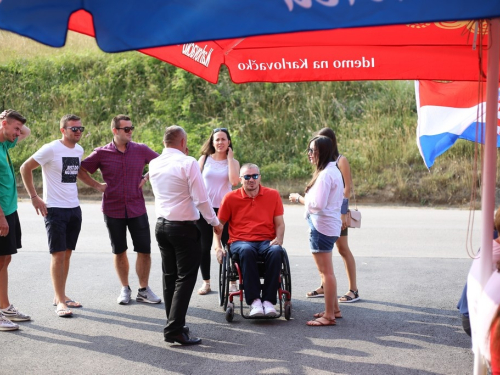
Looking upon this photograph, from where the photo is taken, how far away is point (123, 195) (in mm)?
7305

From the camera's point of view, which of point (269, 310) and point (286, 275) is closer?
point (269, 310)

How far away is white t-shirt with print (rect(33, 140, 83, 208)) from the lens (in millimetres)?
6879

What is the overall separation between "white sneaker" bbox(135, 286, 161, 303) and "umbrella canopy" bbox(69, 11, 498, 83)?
101 inches

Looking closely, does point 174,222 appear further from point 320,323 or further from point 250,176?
point 320,323

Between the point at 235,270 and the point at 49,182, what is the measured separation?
2.08 metres

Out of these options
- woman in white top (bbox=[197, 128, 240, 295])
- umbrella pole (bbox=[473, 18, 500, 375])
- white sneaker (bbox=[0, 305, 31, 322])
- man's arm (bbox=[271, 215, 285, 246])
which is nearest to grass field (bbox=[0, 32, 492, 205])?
woman in white top (bbox=[197, 128, 240, 295])

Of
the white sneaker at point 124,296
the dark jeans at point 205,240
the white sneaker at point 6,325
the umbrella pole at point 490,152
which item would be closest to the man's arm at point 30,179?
the white sneaker at point 6,325

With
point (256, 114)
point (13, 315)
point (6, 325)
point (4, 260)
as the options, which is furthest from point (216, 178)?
point (256, 114)

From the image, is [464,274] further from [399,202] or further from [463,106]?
[399,202]

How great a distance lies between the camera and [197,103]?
74.1 feet

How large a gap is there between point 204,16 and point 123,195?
13.7 ft

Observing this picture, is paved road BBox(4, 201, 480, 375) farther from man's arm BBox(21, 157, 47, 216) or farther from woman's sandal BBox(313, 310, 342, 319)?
man's arm BBox(21, 157, 47, 216)

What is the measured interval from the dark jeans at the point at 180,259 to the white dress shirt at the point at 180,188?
0.31 ft

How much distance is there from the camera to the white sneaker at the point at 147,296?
7391mm
